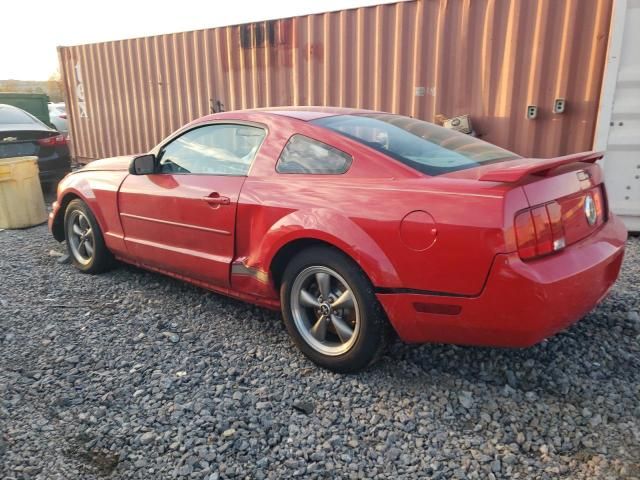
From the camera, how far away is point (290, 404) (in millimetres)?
2443

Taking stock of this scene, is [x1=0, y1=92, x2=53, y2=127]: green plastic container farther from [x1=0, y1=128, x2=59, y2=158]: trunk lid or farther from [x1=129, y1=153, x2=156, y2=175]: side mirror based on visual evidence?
[x1=129, y1=153, x2=156, y2=175]: side mirror

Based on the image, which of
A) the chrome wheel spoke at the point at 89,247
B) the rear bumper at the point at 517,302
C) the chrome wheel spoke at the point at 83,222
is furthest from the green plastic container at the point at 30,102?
the rear bumper at the point at 517,302

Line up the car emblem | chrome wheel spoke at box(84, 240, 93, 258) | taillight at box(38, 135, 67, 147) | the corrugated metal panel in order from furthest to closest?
1. taillight at box(38, 135, 67, 147)
2. the corrugated metal panel
3. chrome wheel spoke at box(84, 240, 93, 258)
4. the car emblem

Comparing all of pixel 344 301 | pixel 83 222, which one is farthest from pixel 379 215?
pixel 83 222

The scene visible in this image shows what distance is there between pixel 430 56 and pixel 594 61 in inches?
68.0

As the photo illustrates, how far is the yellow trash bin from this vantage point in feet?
20.1

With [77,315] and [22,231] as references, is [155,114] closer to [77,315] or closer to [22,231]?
[22,231]

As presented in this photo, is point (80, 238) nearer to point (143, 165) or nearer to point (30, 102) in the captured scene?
point (143, 165)

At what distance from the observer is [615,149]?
5.03m

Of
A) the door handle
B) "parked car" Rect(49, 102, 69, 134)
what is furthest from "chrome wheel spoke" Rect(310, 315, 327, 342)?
"parked car" Rect(49, 102, 69, 134)

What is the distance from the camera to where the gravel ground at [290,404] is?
204cm

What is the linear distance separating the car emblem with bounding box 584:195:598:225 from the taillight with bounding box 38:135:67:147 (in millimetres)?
7620

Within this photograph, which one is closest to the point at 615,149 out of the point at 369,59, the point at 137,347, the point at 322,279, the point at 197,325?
the point at 369,59

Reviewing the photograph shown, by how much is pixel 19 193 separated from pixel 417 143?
5564mm
